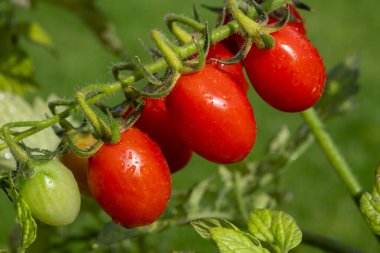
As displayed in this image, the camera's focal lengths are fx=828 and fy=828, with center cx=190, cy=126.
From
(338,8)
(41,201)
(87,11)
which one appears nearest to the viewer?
(41,201)

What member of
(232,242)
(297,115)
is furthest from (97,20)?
(297,115)

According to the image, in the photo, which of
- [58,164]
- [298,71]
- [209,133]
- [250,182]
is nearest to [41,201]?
[58,164]

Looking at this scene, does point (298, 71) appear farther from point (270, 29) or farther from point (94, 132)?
point (94, 132)

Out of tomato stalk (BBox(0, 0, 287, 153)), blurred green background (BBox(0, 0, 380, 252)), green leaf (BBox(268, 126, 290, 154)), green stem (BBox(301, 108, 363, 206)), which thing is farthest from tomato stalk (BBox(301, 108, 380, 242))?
blurred green background (BBox(0, 0, 380, 252))

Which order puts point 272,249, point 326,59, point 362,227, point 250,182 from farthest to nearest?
point 326,59
point 362,227
point 250,182
point 272,249

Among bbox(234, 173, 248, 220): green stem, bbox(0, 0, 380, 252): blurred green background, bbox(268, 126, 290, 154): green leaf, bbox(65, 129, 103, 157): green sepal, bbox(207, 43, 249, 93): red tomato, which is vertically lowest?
bbox(0, 0, 380, 252): blurred green background

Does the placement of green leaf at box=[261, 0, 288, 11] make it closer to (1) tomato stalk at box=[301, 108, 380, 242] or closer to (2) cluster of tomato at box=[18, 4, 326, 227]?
(2) cluster of tomato at box=[18, 4, 326, 227]
